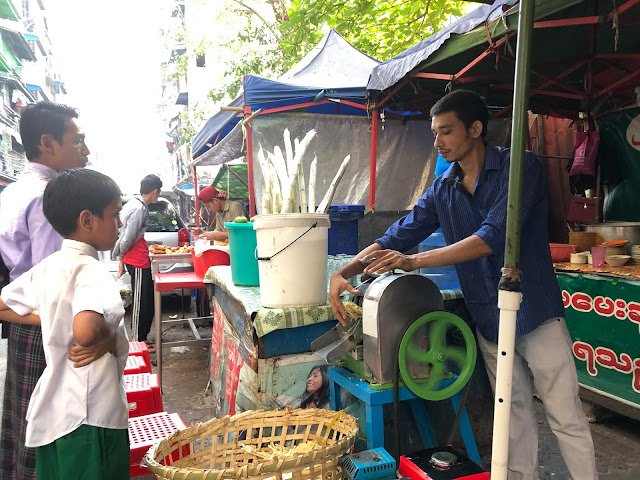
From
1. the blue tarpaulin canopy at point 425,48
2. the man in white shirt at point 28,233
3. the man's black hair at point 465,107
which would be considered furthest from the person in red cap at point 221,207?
the man's black hair at point 465,107

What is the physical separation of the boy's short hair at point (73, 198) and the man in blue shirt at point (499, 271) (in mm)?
1022

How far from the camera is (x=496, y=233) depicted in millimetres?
1858

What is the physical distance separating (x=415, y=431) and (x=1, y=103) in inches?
1355

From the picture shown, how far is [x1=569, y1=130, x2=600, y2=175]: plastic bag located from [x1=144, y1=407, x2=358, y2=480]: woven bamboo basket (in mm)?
4759

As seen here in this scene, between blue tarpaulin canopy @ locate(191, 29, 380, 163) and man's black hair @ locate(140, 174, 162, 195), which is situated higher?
blue tarpaulin canopy @ locate(191, 29, 380, 163)

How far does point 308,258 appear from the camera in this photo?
7.23 ft

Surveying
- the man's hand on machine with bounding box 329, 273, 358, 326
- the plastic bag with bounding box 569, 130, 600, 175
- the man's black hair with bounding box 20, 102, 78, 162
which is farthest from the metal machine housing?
the plastic bag with bounding box 569, 130, 600, 175

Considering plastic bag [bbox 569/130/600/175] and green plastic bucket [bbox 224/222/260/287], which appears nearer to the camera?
green plastic bucket [bbox 224/222/260/287]

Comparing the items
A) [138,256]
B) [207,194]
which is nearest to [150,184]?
[138,256]

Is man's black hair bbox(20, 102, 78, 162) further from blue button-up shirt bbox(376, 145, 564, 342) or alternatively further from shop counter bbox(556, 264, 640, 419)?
shop counter bbox(556, 264, 640, 419)

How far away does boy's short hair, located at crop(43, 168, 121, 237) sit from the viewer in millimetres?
1553

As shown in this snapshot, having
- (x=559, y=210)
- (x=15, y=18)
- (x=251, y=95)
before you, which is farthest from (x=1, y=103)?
(x=559, y=210)

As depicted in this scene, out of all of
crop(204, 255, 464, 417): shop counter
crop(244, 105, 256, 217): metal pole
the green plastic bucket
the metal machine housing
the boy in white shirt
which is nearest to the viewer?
the boy in white shirt

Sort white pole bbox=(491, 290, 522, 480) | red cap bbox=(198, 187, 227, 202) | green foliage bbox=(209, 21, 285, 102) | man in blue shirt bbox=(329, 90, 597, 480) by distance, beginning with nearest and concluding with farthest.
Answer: white pole bbox=(491, 290, 522, 480)
man in blue shirt bbox=(329, 90, 597, 480)
red cap bbox=(198, 187, 227, 202)
green foliage bbox=(209, 21, 285, 102)
